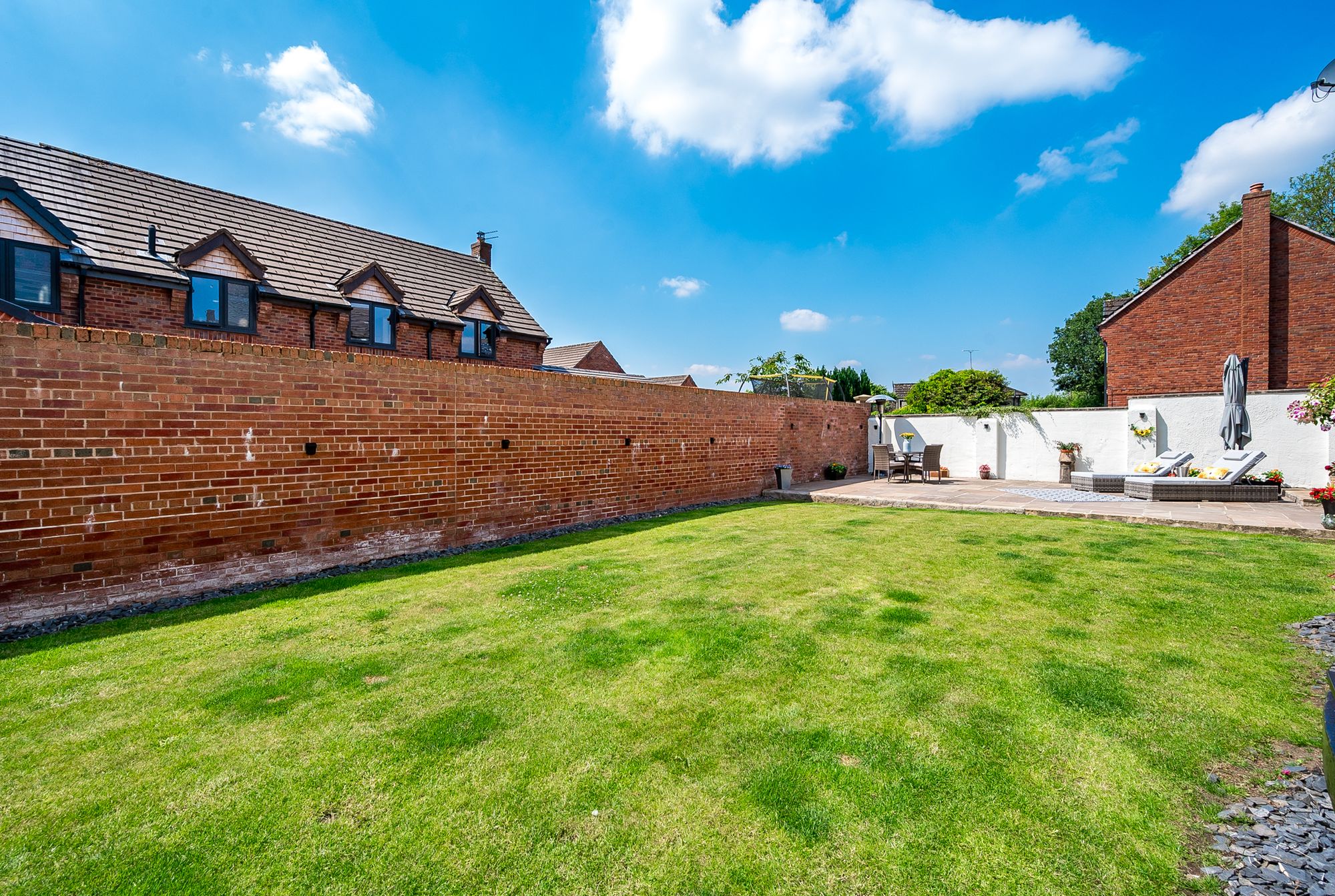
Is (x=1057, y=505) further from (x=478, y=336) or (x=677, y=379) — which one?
(x=677, y=379)

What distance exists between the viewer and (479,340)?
16.8 meters

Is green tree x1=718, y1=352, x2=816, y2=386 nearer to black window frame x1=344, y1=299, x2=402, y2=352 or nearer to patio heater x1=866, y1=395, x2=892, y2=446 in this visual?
patio heater x1=866, y1=395, x2=892, y2=446

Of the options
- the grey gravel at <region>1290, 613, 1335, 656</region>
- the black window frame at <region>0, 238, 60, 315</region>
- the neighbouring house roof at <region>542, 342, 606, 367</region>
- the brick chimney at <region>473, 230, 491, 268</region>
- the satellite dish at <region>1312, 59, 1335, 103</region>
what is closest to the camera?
the grey gravel at <region>1290, 613, 1335, 656</region>

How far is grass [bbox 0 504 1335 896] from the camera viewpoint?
1862mm

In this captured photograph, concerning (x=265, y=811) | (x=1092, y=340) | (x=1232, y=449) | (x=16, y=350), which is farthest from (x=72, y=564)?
(x=1092, y=340)

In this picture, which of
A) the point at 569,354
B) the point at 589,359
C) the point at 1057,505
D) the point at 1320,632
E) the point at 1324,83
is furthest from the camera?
the point at 569,354

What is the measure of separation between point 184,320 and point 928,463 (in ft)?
61.9

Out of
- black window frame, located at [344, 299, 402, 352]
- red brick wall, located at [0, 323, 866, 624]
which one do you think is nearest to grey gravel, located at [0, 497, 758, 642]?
red brick wall, located at [0, 323, 866, 624]

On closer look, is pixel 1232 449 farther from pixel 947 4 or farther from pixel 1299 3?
pixel 947 4

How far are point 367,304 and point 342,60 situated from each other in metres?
5.97

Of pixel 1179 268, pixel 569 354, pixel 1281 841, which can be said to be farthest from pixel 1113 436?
pixel 569 354

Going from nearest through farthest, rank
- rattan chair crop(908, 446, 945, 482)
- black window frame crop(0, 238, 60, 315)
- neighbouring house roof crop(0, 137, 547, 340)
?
black window frame crop(0, 238, 60, 315) < neighbouring house roof crop(0, 137, 547, 340) < rattan chair crop(908, 446, 945, 482)

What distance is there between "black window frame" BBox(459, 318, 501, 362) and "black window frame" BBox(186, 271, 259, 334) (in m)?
5.16

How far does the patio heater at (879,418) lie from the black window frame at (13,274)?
20747 millimetres
